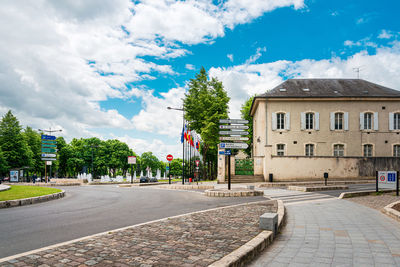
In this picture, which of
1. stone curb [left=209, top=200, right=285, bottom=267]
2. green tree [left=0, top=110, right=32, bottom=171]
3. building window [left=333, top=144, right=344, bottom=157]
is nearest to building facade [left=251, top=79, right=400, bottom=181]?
building window [left=333, top=144, right=344, bottom=157]

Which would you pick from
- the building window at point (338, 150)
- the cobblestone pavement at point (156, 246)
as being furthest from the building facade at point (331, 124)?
the cobblestone pavement at point (156, 246)

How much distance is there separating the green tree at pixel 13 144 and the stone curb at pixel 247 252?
61.3 metres

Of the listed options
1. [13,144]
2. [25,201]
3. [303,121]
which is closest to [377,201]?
[25,201]

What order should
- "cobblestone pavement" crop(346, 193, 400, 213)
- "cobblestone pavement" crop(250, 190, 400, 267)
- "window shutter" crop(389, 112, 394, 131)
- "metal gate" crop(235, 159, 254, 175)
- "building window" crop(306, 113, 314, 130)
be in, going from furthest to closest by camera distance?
"building window" crop(306, 113, 314, 130) → "window shutter" crop(389, 112, 394, 131) → "metal gate" crop(235, 159, 254, 175) → "cobblestone pavement" crop(346, 193, 400, 213) → "cobblestone pavement" crop(250, 190, 400, 267)

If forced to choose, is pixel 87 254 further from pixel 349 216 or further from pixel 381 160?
pixel 381 160

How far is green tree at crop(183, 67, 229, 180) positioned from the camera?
38.6 metres

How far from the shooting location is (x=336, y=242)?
579 centimetres

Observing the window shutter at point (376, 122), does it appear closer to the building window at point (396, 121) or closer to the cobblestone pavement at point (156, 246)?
the building window at point (396, 121)

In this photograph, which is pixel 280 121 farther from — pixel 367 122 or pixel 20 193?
pixel 20 193

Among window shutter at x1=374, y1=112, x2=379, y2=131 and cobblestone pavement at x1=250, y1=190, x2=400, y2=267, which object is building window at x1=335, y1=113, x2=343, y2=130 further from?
cobblestone pavement at x1=250, y1=190, x2=400, y2=267

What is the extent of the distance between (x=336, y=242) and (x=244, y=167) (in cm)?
2344

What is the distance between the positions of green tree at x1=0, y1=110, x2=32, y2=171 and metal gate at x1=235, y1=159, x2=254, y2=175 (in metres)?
46.7

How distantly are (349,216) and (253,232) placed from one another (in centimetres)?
442

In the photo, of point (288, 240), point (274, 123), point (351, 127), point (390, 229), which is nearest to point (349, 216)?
point (390, 229)
